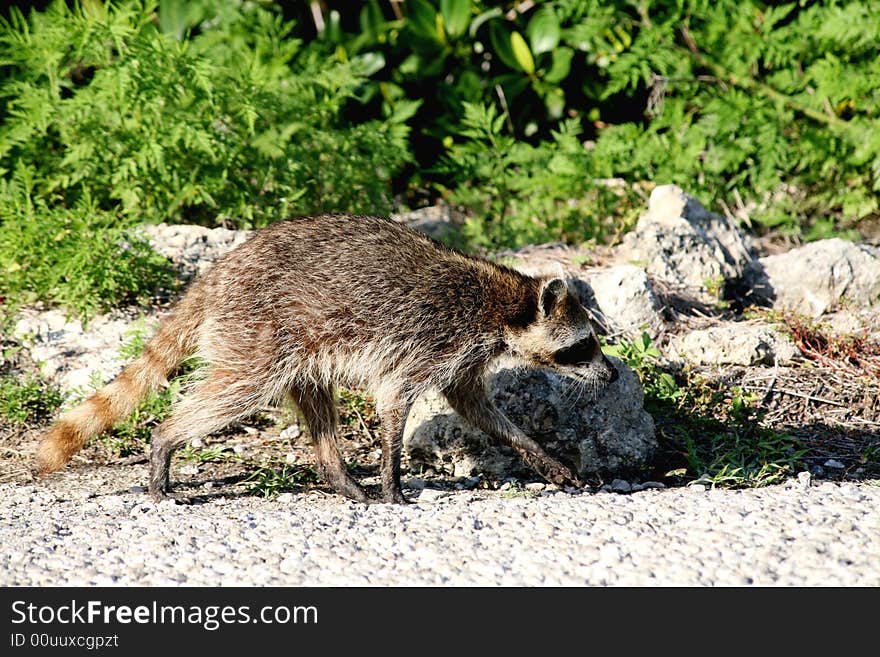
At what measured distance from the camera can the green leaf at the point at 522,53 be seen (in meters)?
10.4

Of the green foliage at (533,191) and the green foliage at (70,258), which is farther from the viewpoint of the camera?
the green foliage at (533,191)

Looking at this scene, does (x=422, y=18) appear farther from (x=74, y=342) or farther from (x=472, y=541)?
(x=472, y=541)

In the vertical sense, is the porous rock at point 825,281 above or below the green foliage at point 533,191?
below

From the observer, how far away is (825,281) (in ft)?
25.6

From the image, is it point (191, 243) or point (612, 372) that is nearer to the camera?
point (612, 372)

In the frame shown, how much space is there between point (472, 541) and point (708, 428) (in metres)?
2.63

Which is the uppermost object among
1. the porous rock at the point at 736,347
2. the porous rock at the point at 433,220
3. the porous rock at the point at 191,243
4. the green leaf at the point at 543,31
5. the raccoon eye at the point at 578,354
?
the green leaf at the point at 543,31

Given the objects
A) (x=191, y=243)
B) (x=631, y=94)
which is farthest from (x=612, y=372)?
(x=631, y=94)

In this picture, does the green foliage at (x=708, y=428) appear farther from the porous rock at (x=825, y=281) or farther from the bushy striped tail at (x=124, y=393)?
the bushy striped tail at (x=124, y=393)

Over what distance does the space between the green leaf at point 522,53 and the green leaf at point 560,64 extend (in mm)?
200

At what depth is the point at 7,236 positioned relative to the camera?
7113mm

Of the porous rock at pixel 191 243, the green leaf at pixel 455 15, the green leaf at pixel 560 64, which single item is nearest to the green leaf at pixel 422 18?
the green leaf at pixel 455 15

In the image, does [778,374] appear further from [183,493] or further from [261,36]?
[261,36]

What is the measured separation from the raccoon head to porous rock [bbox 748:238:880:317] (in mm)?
2416
